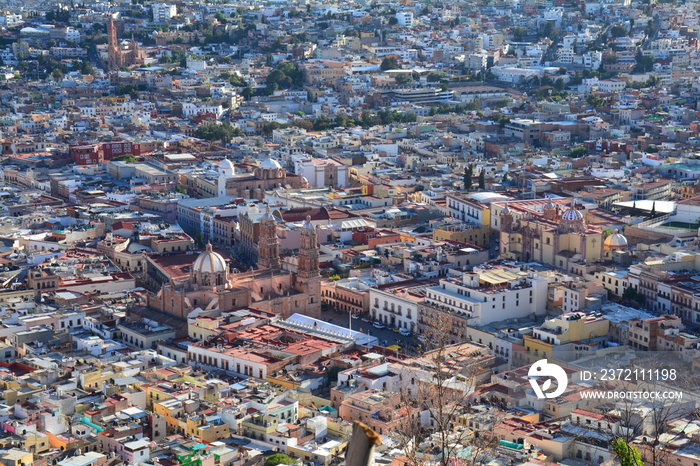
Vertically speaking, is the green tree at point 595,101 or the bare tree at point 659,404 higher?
the bare tree at point 659,404

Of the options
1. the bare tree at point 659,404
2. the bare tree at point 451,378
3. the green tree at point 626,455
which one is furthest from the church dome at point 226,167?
the green tree at point 626,455

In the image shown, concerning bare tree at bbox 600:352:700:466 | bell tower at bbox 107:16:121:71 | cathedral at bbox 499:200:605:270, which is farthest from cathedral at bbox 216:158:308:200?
bell tower at bbox 107:16:121:71

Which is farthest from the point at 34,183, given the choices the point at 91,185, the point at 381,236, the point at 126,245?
the point at 381,236

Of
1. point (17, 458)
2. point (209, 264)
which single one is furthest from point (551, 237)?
point (17, 458)

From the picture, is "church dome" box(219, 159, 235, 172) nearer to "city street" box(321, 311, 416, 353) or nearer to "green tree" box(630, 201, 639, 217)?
"green tree" box(630, 201, 639, 217)

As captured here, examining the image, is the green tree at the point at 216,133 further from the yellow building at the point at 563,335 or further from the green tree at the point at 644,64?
the yellow building at the point at 563,335

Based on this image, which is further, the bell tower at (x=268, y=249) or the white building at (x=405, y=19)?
the white building at (x=405, y=19)
